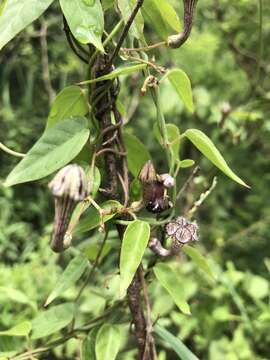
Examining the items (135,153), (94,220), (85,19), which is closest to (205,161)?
(135,153)

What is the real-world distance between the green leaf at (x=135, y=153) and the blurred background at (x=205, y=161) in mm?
476

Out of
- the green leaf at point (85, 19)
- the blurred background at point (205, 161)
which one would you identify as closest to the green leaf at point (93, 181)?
the green leaf at point (85, 19)

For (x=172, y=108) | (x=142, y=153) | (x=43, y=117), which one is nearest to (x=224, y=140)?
(x=172, y=108)

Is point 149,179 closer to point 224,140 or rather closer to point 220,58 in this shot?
point 224,140

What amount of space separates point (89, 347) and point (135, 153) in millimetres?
234

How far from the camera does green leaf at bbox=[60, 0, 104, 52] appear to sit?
22.4 inches

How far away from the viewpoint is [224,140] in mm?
1801

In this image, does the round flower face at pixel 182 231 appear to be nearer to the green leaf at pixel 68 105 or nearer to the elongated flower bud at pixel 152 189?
the elongated flower bud at pixel 152 189

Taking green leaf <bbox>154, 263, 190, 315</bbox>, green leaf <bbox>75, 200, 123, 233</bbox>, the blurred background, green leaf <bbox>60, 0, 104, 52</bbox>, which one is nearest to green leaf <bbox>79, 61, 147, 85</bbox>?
green leaf <bbox>60, 0, 104, 52</bbox>

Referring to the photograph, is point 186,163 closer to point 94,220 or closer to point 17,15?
point 94,220

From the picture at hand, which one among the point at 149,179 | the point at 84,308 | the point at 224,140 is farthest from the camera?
the point at 224,140

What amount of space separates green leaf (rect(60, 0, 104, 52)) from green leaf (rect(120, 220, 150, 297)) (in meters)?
0.18

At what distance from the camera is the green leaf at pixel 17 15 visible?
0.55 metres

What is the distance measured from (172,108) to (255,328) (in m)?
0.59
